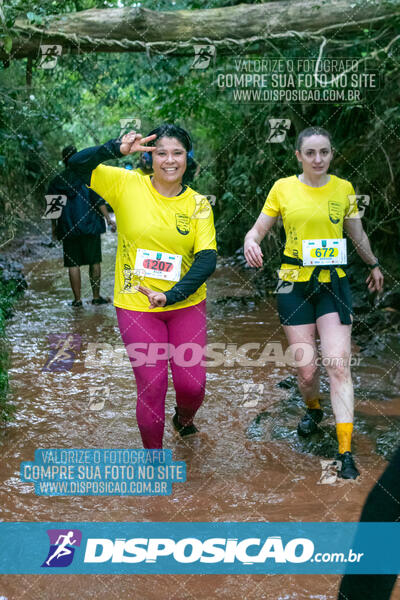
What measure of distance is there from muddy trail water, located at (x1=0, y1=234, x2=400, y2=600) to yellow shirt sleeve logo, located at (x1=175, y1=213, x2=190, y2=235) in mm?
1380

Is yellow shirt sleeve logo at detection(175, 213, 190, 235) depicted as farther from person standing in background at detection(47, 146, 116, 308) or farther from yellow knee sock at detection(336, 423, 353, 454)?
person standing in background at detection(47, 146, 116, 308)

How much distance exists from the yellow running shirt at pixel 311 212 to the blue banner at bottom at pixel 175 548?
1486mm

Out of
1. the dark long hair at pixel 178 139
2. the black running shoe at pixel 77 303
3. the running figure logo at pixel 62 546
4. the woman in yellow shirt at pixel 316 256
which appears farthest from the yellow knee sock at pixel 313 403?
the black running shoe at pixel 77 303

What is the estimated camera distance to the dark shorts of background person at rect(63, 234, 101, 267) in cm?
791

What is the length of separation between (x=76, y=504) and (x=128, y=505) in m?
0.27

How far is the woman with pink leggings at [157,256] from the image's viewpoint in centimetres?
370

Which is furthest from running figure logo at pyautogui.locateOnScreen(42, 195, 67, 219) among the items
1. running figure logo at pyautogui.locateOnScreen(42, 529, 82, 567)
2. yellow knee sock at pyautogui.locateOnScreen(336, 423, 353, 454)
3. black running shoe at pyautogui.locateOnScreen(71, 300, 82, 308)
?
running figure logo at pyautogui.locateOnScreen(42, 529, 82, 567)

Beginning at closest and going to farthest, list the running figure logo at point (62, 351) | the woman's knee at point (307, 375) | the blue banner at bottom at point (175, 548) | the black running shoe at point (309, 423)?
1. the blue banner at bottom at point (175, 548)
2. the woman's knee at point (307, 375)
3. the black running shoe at point (309, 423)
4. the running figure logo at point (62, 351)

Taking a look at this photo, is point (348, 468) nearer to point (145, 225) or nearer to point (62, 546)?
point (62, 546)

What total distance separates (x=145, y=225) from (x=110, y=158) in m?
0.40

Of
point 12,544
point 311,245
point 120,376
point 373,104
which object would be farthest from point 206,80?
point 12,544

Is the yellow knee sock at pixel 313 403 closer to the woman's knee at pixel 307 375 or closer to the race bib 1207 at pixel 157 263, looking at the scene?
the woman's knee at pixel 307 375

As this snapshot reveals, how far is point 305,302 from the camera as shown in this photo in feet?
13.0

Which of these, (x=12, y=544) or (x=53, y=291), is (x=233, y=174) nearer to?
(x=53, y=291)
